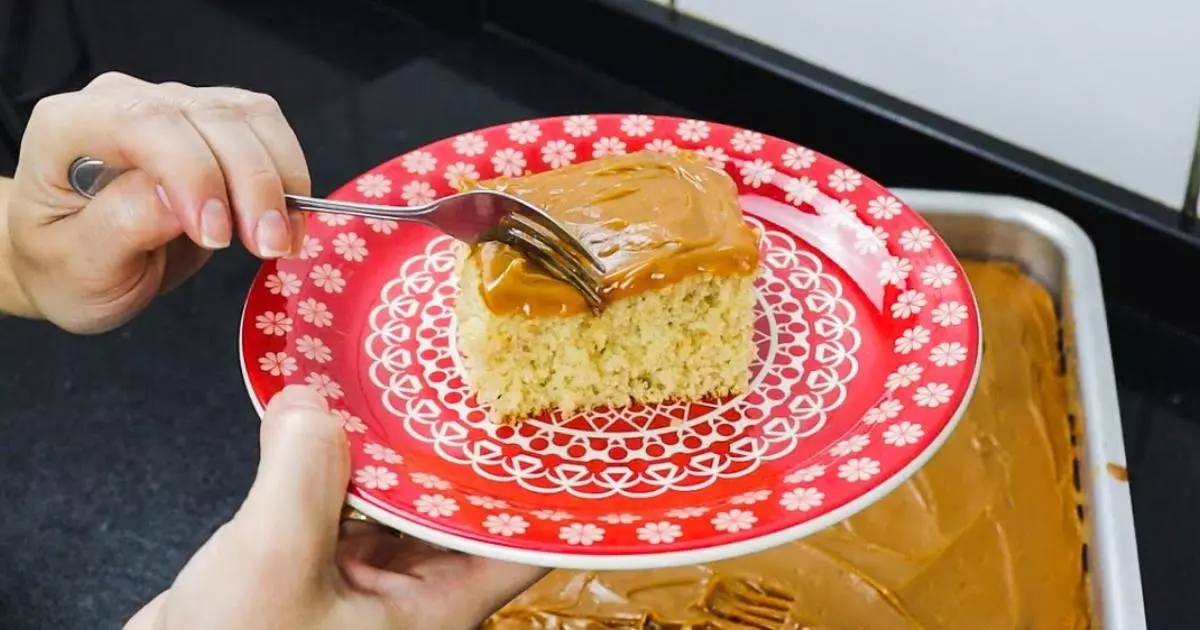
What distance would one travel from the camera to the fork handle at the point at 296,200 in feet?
2.89

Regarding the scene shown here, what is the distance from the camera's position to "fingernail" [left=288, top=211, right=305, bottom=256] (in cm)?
92

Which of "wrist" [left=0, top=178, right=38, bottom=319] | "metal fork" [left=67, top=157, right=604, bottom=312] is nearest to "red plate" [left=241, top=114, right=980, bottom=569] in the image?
"metal fork" [left=67, top=157, right=604, bottom=312]

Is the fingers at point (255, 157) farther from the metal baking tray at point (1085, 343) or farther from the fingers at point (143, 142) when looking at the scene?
the metal baking tray at point (1085, 343)

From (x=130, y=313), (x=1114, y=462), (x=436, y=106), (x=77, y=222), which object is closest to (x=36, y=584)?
(x=130, y=313)

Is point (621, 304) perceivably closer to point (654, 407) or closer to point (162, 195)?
point (654, 407)

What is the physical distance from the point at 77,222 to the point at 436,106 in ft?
2.74

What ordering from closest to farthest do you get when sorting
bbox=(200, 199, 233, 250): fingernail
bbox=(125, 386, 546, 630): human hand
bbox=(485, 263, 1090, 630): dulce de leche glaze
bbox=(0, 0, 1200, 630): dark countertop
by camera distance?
1. bbox=(125, 386, 546, 630): human hand
2. bbox=(200, 199, 233, 250): fingernail
3. bbox=(485, 263, 1090, 630): dulce de leche glaze
4. bbox=(0, 0, 1200, 630): dark countertop

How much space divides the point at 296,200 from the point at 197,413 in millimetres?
538

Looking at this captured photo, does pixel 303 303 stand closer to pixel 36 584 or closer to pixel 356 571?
pixel 356 571

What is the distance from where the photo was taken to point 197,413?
132 centimetres

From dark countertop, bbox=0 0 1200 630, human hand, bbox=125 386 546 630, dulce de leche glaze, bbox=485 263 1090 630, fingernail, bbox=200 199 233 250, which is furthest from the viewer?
dark countertop, bbox=0 0 1200 630

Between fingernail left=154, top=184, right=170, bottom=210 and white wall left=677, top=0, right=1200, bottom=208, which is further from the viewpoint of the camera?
white wall left=677, top=0, right=1200, bottom=208

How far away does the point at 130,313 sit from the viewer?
3.45 ft

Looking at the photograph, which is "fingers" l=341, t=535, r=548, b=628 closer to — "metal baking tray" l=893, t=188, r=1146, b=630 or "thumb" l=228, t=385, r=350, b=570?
"thumb" l=228, t=385, r=350, b=570
